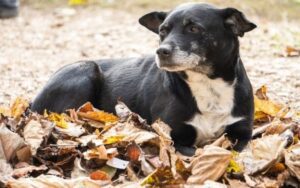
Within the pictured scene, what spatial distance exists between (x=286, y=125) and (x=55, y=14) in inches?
242

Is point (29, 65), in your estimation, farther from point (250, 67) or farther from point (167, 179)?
point (167, 179)

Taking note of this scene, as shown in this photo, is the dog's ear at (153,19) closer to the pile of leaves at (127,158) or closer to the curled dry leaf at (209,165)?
the pile of leaves at (127,158)

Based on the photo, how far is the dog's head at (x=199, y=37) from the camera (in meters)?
4.17

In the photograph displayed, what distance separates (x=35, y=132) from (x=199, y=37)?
1.11m

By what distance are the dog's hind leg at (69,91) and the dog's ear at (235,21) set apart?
114 centimetres

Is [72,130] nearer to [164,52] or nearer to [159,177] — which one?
[164,52]

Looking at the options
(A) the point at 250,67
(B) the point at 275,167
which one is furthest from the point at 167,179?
(A) the point at 250,67

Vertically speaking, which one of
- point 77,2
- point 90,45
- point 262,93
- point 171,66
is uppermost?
point 171,66

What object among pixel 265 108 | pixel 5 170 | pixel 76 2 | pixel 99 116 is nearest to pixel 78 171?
pixel 5 170

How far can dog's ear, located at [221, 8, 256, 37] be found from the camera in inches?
171

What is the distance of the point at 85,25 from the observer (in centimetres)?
929

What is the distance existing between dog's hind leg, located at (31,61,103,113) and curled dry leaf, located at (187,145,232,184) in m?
1.57

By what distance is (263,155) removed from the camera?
3688 mm

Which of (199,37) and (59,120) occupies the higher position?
(199,37)
